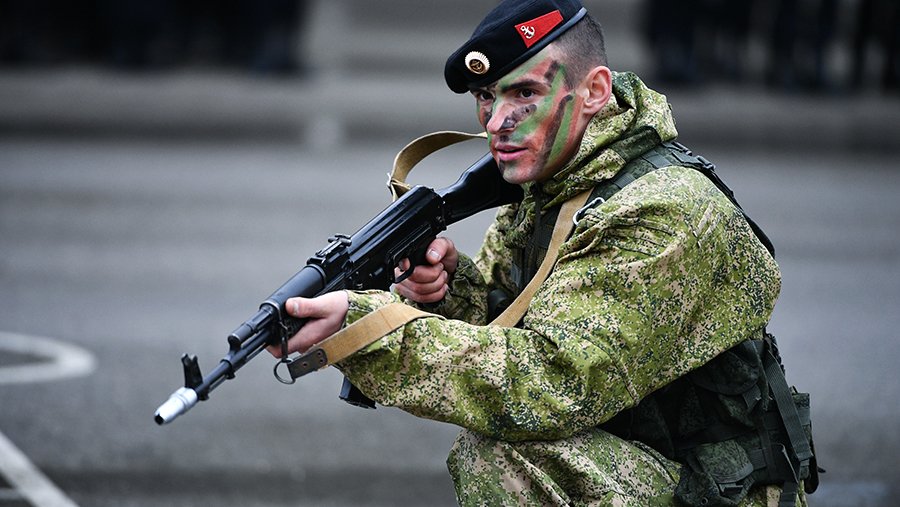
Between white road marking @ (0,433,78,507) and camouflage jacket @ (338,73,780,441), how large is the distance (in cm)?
218

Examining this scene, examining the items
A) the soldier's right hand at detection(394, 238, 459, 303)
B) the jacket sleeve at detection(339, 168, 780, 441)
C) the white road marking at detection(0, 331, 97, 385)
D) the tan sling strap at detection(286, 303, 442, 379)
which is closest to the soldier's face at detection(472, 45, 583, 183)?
the jacket sleeve at detection(339, 168, 780, 441)

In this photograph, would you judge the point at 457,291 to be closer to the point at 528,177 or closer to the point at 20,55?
the point at 528,177

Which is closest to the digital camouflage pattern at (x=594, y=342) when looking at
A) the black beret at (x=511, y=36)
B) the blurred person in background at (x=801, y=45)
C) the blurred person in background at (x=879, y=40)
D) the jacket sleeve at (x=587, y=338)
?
the jacket sleeve at (x=587, y=338)

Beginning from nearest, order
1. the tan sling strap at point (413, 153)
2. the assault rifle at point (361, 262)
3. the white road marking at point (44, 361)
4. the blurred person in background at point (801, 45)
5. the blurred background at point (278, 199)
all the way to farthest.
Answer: the assault rifle at point (361, 262), the tan sling strap at point (413, 153), the blurred background at point (278, 199), the white road marking at point (44, 361), the blurred person in background at point (801, 45)

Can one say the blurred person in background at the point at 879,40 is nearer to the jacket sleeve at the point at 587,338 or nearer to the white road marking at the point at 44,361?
the white road marking at the point at 44,361

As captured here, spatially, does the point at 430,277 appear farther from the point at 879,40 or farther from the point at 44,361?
the point at 879,40

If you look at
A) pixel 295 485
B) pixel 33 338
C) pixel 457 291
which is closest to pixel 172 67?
pixel 33 338

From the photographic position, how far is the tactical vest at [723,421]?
3.20 meters

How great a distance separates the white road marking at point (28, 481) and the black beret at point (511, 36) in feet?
7.95

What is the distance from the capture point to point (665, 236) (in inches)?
120

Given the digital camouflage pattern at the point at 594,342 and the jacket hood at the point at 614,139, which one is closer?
the digital camouflage pattern at the point at 594,342

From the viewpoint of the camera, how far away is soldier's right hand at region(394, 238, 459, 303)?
11.5ft

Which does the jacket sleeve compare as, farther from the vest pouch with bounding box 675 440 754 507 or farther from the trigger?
the trigger

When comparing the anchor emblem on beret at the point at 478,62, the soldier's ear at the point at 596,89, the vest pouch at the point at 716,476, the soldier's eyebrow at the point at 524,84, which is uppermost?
the anchor emblem on beret at the point at 478,62
